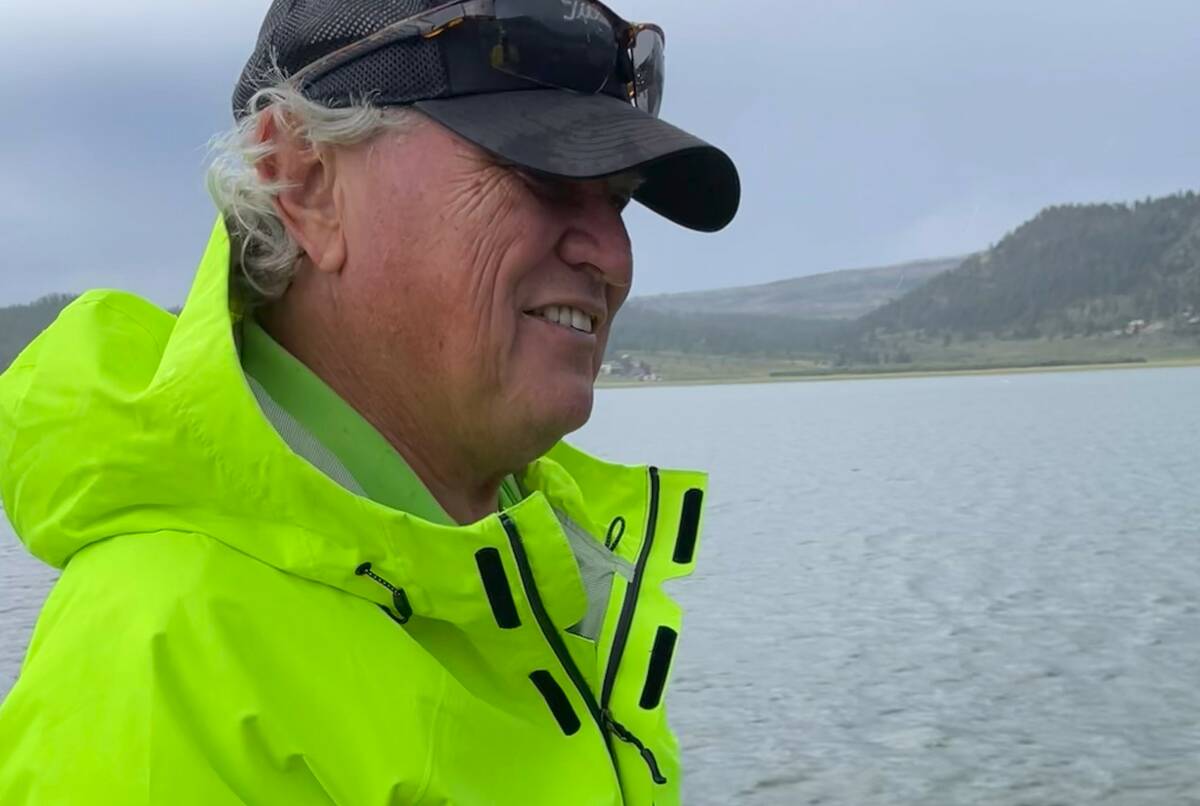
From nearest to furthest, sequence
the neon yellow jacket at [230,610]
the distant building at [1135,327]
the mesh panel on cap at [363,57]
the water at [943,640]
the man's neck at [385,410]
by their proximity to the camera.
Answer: the neon yellow jacket at [230,610], the mesh panel on cap at [363,57], the man's neck at [385,410], the water at [943,640], the distant building at [1135,327]

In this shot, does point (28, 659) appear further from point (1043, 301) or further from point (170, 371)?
point (1043, 301)

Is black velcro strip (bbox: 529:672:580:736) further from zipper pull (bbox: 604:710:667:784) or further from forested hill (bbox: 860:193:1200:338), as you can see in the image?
forested hill (bbox: 860:193:1200:338)

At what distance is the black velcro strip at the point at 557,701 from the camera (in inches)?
56.2

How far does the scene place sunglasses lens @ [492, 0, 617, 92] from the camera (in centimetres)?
143

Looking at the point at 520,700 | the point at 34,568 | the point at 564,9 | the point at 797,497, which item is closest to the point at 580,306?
the point at 564,9

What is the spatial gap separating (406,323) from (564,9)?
17.1 inches

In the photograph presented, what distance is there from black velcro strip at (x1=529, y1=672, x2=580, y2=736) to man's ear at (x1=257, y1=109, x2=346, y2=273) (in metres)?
0.54

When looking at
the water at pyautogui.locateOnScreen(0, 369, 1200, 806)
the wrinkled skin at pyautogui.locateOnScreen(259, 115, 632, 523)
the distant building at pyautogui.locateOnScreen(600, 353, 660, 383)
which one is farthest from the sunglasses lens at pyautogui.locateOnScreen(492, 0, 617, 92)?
the distant building at pyautogui.locateOnScreen(600, 353, 660, 383)

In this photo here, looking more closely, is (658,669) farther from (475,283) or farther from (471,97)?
(471,97)

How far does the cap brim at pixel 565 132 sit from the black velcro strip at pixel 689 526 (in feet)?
2.02

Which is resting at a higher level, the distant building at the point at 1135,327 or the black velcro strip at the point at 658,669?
the distant building at the point at 1135,327

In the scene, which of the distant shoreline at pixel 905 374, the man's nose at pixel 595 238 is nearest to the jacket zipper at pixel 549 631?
the man's nose at pixel 595 238

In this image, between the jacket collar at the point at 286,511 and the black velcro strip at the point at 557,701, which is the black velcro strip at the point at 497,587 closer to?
the jacket collar at the point at 286,511

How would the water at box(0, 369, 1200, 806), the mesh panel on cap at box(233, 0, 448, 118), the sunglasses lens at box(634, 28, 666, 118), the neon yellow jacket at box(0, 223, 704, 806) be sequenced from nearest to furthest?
1. the neon yellow jacket at box(0, 223, 704, 806)
2. the mesh panel on cap at box(233, 0, 448, 118)
3. the sunglasses lens at box(634, 28, 666, 118)
4. the water at box(0, 369, 1200, 806)
